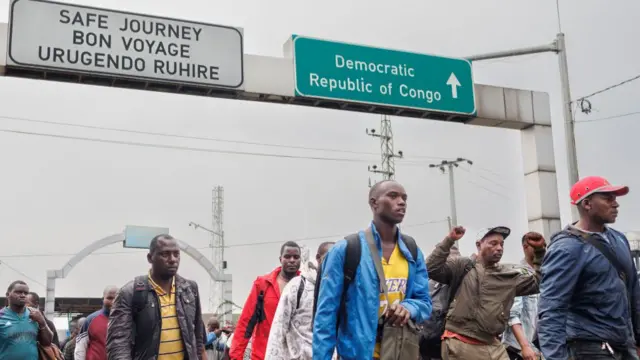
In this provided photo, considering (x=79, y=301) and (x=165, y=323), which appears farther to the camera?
(x=79, y=301)

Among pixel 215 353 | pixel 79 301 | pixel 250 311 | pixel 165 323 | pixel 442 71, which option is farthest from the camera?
pixel 79 301

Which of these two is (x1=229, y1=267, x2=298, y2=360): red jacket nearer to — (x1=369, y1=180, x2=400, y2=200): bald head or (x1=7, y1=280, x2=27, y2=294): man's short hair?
(x1=7, y1=280, x2=27, y2=294): man's short hair

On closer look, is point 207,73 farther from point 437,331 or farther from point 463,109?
point 437,331

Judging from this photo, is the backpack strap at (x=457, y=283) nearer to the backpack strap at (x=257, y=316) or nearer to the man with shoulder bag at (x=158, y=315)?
the man with shoulder bag at (x=158, y=315)

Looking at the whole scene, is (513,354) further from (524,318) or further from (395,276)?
(395,276)

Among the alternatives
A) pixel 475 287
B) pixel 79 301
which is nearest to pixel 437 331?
pixel 475 287

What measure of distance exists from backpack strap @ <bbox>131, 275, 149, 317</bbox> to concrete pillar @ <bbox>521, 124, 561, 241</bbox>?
8.54 metres

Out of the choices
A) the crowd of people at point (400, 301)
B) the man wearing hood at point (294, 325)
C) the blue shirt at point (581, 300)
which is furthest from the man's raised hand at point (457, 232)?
the man wearing hood at point (294, 325)

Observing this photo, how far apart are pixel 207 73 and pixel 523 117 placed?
546 centimetres

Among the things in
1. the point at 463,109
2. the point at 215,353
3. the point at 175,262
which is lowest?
the point at 215,353

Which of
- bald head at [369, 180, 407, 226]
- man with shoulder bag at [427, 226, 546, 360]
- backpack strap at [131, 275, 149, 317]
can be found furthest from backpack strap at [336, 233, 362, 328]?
backpack strap at [131, 275, 149, 317]

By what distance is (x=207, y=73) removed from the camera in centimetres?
1151

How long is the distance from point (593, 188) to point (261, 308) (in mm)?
4153

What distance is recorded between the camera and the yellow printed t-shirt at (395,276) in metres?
5.40
